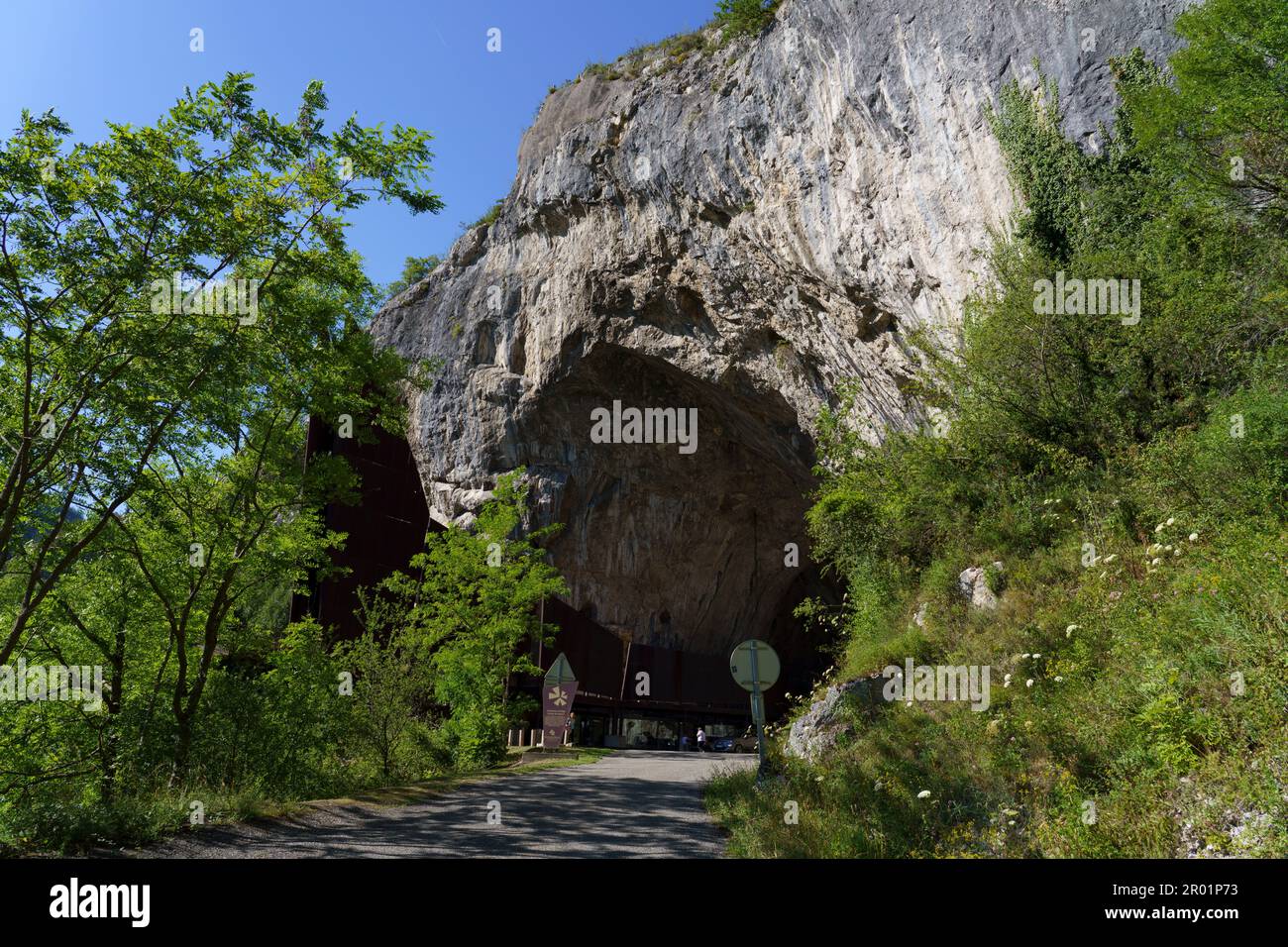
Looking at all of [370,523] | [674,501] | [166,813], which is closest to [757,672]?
[166,813]

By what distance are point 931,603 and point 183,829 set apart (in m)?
9.25

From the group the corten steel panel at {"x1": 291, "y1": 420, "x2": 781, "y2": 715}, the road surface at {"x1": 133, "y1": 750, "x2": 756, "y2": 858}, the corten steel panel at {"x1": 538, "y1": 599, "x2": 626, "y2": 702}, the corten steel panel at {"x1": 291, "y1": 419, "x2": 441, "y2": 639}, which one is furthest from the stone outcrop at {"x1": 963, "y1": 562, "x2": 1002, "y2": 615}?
the corten steel panel at {"x1": 538, "y1": 599, "x2": 626, "y2": 702}

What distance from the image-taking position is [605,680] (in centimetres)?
3148

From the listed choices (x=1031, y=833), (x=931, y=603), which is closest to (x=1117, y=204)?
(x=931, y=603)

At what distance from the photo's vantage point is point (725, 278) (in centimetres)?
2086

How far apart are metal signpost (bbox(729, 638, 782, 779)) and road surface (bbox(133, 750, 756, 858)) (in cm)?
117

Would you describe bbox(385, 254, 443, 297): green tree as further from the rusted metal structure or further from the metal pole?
the metal pole

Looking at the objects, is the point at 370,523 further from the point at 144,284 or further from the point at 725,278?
the point at 144,284

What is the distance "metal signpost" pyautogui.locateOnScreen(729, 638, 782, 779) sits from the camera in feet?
28.2

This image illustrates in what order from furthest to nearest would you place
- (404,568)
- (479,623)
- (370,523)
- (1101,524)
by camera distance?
(404,568) → (370,523) → (479,623) → (1101,524)

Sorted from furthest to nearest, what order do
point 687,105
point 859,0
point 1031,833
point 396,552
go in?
point 396,552
point 687,105
point 859,0
point 1031,833

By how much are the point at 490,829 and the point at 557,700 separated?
10.6m
